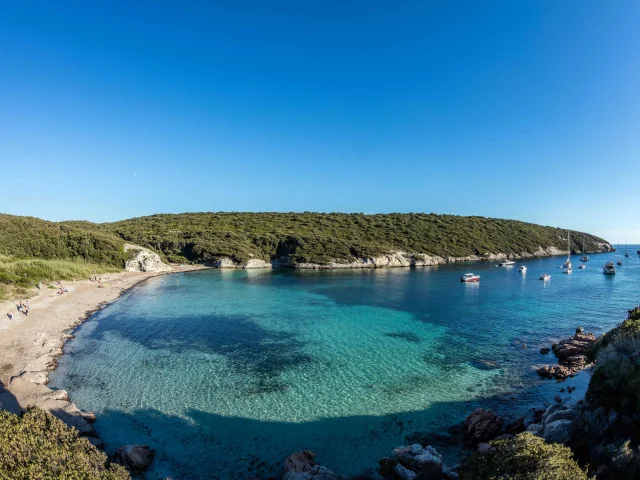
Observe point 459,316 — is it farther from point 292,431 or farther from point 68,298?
point 68,298

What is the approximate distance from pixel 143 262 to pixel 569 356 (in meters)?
74.1

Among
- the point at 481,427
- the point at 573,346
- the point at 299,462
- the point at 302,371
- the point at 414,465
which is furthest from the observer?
the point at 573,346

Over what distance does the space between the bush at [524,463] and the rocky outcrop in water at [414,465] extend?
3221 mm

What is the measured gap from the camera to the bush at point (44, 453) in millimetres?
8086

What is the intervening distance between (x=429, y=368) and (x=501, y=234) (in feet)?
399

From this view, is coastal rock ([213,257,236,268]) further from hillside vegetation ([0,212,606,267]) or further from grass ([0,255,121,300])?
grass ([0,255,121,300])

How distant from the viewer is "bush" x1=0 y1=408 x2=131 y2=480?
26.5ft

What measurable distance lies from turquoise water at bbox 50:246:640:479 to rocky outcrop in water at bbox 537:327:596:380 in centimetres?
101

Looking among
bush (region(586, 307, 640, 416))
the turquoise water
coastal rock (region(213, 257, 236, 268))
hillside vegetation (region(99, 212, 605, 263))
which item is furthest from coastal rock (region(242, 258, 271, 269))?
bush (region(586, 307, 640, 416))

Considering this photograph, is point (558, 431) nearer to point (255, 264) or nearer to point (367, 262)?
point (367, 262)

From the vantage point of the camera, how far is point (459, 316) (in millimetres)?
36250

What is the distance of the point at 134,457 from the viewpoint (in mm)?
12773

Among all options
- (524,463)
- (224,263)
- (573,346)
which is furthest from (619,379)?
(224,263)

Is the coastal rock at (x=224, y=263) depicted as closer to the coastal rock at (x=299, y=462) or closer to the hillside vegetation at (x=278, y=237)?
the hillside vegetation at (x=278, y=237)
